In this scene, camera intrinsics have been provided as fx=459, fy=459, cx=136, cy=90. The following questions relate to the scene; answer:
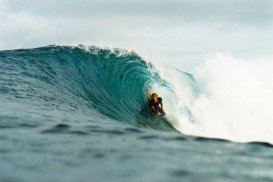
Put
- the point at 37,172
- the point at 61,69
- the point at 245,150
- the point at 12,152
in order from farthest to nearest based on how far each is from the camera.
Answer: the point at 61,69
the point at 245,150
the point at 12,152
the point at 37,172

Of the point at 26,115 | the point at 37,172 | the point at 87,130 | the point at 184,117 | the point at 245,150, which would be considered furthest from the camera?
the point at 184,117

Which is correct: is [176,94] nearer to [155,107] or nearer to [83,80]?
[155,107]

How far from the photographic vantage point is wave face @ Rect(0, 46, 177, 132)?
41.3 ft

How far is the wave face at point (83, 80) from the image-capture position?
1258cm

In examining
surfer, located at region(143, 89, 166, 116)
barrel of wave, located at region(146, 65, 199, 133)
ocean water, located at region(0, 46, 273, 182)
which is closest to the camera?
ocean water, located at region(0, 46, 273, 182)

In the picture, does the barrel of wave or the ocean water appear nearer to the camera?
the ocean water

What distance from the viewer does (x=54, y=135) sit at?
6363 millimetres

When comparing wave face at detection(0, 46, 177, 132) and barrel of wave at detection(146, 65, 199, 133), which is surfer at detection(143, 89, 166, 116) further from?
barrel of wave at detection(146, 65, 199, 133)

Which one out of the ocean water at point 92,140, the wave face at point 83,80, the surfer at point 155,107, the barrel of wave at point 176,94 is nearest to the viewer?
the ocean water at point 92,140

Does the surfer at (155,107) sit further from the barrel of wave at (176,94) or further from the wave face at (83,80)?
the barrel of wave at (176,94)

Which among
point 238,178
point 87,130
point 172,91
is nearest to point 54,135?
point 87,130

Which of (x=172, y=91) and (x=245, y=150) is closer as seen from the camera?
(x=245, y=150)

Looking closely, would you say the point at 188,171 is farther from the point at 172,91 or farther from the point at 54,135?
the point at 172,91

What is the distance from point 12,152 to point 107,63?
15.6m
